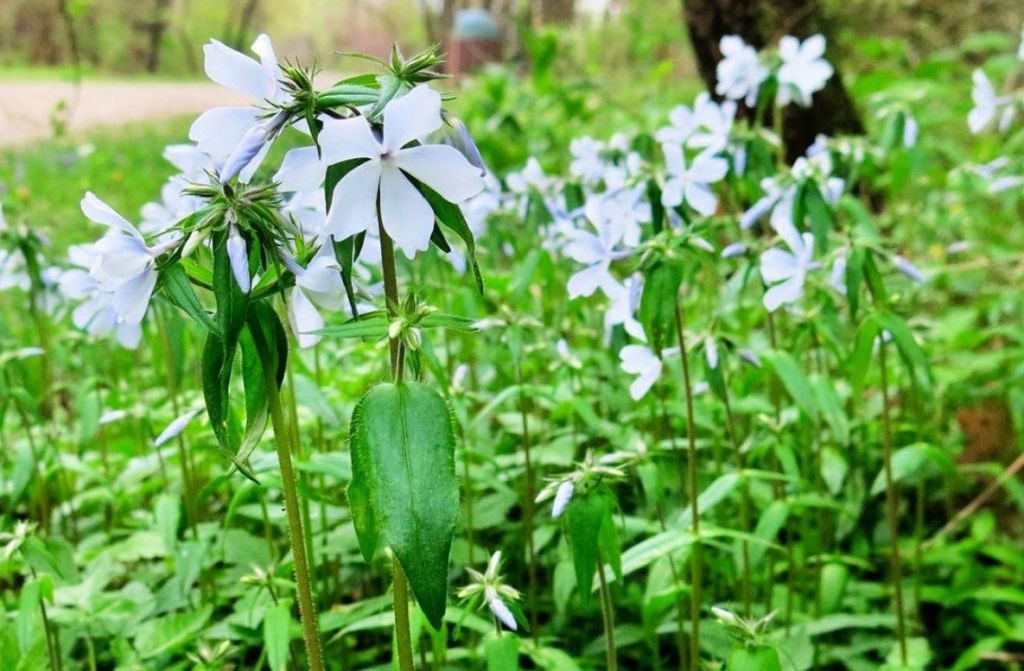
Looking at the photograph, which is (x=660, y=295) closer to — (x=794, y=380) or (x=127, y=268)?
(x=794, y=380)

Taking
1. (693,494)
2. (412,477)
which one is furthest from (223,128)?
(693,494)

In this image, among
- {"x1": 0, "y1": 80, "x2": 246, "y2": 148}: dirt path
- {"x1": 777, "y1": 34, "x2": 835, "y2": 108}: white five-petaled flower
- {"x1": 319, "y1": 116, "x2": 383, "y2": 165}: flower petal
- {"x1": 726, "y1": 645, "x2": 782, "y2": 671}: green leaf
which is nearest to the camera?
{"x1": 319, "y1": 116, "x2": 383, "y2": 165}: flower petal

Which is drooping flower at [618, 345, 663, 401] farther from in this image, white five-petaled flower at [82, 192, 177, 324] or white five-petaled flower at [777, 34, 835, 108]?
white five-petaled flower at [777, 34, 835, 108]

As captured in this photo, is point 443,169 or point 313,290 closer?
point 443,169

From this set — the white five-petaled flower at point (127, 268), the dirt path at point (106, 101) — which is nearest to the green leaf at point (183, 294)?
the white five-petaled flower at point (127, 268)

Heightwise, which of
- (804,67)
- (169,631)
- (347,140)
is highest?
(804,67)

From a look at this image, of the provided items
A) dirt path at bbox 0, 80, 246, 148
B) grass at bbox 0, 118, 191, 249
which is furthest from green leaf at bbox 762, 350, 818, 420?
dirt path at bbox 0, 80, 246, 148
